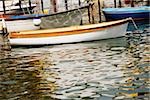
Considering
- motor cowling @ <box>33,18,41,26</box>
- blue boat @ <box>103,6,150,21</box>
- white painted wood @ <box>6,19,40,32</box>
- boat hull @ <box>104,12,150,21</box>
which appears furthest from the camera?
boat hull @ <box>104,12,150,21</box>

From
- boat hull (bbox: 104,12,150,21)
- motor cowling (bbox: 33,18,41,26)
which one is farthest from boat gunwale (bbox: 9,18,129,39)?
boat hull (bbox: 104,12,150,21)

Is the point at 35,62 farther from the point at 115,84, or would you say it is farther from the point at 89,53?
the point at 115,84

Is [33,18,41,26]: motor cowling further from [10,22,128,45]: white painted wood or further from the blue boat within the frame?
the blue boat

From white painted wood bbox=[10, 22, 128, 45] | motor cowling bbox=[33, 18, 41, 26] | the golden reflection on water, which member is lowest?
the golden reflection on water

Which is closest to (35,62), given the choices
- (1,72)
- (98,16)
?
(1,72)

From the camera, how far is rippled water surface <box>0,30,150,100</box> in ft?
45.8

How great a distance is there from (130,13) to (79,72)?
22.6 metres

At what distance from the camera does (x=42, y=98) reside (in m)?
13.6

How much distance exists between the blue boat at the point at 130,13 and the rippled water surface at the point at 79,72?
42.1 feet

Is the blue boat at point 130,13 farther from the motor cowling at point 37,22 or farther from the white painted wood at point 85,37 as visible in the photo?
the white painted wood at point 85,37

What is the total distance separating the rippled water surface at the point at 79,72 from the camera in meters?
13.9

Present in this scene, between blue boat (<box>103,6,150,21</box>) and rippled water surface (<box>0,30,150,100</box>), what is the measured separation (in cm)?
1285

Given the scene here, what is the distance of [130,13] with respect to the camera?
128 feet

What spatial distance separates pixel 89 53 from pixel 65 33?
5.35 m
